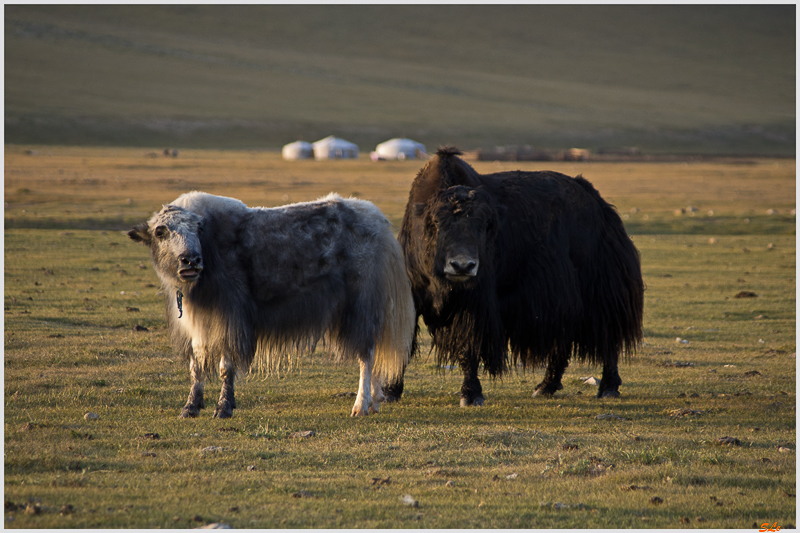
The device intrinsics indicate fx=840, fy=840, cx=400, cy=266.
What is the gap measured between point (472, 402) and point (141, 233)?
329 cm

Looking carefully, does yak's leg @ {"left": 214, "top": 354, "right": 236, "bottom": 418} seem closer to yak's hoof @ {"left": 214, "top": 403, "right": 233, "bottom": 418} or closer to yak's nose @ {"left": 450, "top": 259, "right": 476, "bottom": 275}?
yak's hoof @ {"left": 214, "top": 403, "right": 233, "bottom": 418}

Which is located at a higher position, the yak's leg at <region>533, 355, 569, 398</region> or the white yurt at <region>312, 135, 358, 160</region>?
the white yurt at <region>312, 135, 358, 160</region>

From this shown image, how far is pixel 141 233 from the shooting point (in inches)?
273

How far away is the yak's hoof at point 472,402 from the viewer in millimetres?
7734

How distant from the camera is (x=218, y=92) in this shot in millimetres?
110875

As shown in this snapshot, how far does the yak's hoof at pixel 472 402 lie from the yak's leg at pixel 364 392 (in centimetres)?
92

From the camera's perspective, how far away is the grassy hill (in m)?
95.4

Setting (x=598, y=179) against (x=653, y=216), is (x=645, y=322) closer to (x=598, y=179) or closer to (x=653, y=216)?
(x=653, y=216)

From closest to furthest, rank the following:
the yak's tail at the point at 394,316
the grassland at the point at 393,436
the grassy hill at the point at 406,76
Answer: the grassland at the point at 393,436 < the yak's tail at the point at 394,316 < the grassy hill at the point at 406,76

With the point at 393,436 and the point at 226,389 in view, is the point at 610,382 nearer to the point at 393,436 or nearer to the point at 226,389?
the point at 393,436

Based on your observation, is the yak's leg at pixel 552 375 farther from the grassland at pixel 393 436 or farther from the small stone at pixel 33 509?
the small stone at pixel 33 509

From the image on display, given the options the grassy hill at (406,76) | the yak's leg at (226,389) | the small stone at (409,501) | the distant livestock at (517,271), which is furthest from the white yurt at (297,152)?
the small stone at (409,501)

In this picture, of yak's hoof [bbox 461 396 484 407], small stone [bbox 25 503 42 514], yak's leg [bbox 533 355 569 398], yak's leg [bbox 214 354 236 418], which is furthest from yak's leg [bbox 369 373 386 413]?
small stone [bbox 25 503 42 514]

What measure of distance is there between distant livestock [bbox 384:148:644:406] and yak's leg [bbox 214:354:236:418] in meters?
1.62
